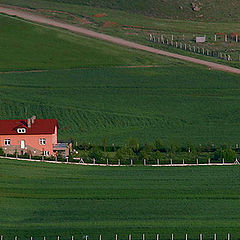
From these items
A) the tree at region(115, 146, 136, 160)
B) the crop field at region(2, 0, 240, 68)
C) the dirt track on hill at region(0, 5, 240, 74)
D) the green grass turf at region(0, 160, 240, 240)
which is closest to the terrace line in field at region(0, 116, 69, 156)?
the tree at region(115, 146, 136, 160)

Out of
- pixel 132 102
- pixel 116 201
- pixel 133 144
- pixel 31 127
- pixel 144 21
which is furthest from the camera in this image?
pixel 144 21

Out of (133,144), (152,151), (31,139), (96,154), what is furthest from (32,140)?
(152,151)

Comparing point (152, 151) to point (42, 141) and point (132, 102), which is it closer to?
point (42, 141)

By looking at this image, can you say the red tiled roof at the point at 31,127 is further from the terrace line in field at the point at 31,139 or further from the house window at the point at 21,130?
the house window at the point at 21,130

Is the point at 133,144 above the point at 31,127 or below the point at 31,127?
below

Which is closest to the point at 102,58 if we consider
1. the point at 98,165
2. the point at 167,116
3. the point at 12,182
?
the point at 167,116

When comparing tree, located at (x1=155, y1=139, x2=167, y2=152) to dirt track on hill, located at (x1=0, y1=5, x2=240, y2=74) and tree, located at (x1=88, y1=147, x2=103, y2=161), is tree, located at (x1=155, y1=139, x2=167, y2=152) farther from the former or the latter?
dirt track on hill, located at (x1=0, y1=5, x2=240, y2=74)
